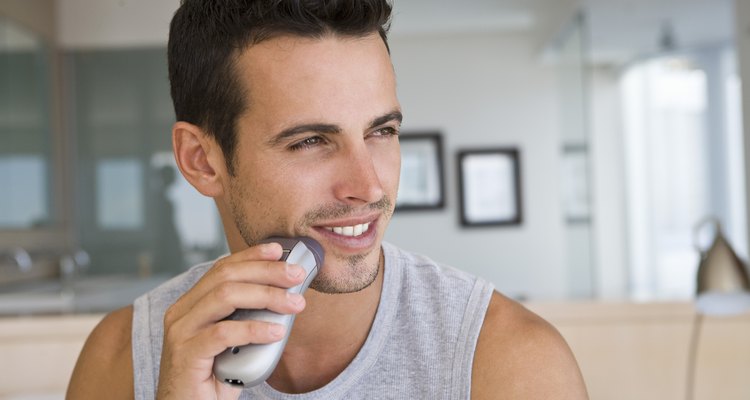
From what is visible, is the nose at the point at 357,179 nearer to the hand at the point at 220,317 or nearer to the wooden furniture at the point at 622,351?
the hand at the point at 220,317

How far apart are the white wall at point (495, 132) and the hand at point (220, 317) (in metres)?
5.46

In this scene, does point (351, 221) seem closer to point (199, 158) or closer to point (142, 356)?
point (199, 158)

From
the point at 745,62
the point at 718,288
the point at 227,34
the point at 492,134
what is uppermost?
the point at 745,62

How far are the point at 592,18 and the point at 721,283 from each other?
461cm

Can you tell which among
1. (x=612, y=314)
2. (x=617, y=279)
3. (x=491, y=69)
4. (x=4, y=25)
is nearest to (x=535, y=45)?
(x=491, y=69)

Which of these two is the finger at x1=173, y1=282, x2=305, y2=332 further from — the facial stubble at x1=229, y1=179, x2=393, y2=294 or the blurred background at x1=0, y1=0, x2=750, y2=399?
the blurred background at x1=0, y1=0, x2=750, y2=399

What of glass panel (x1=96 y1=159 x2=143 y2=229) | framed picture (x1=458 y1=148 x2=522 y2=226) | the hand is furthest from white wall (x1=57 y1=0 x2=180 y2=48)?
framed picture (x1=458 y1=148 x2=522 y2=226)

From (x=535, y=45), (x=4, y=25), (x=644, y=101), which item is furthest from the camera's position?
(x=644, y=101)

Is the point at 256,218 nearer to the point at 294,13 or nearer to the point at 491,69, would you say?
the point at 294,13

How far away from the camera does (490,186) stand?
6.57m

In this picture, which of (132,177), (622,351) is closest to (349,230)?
(622,351)

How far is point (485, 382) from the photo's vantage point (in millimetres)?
1031

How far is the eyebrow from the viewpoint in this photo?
98 cm

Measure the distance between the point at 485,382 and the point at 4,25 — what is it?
3.76 metres
